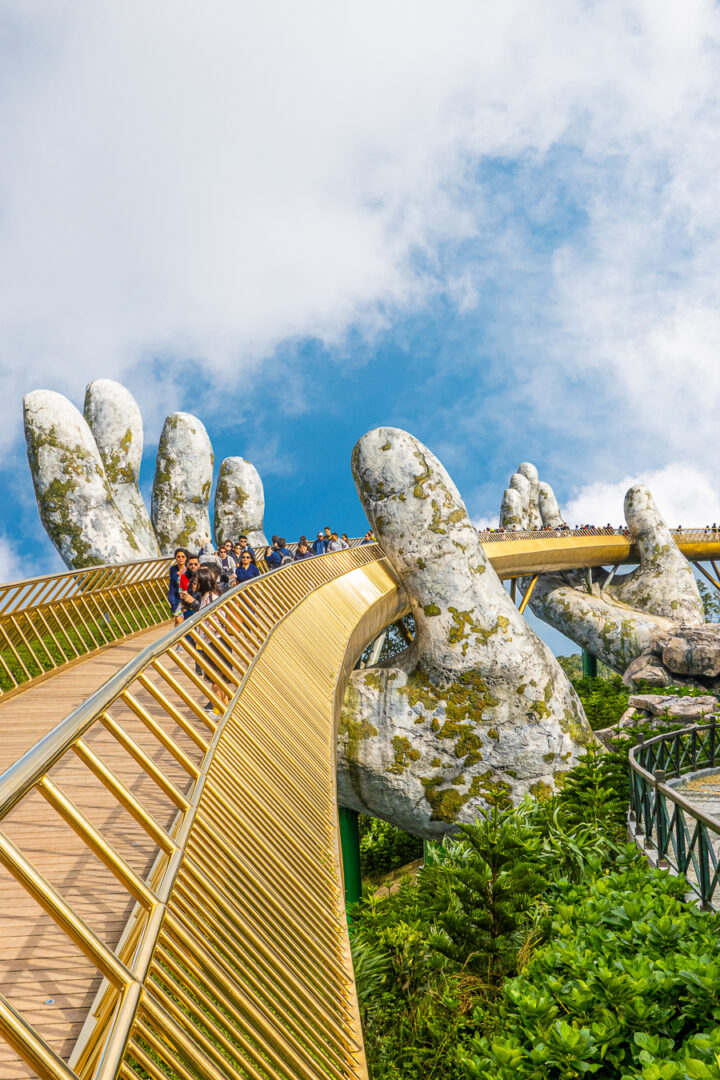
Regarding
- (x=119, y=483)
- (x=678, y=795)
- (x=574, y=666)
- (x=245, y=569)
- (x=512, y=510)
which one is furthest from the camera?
(x=574, y=666)

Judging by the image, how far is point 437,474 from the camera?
15.4 m

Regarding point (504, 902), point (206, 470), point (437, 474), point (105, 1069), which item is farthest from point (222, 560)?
point (206, 470)

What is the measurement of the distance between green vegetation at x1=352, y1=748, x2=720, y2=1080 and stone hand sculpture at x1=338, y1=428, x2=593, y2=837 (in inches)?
127

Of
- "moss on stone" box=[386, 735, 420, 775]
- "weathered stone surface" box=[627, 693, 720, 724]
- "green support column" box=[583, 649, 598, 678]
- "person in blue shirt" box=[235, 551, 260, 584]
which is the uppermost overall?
"green support column" box=[583, 649, 598, 678]

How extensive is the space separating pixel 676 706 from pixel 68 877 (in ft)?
43.0

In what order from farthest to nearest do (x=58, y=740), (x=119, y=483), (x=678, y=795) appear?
(x=119, y=483), (x=678, y=795), (x=58, y=740)

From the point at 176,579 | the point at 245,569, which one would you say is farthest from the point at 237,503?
the point at 176,579

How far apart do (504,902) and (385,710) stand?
7.17 meters

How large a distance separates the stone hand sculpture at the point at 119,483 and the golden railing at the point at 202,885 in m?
16.2

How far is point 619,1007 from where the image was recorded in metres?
3.92

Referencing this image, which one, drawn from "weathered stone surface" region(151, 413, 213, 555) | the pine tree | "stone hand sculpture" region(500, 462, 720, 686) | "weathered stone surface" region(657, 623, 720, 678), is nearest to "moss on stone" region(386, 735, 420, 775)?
the pine tree

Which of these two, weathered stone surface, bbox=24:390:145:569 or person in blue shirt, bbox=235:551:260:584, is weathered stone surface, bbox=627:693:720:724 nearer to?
person in blue shirt, bbox=235:551:260:584

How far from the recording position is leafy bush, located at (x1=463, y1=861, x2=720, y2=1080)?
11.8ft

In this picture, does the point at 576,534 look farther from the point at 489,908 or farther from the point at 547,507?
the point at 489,908
